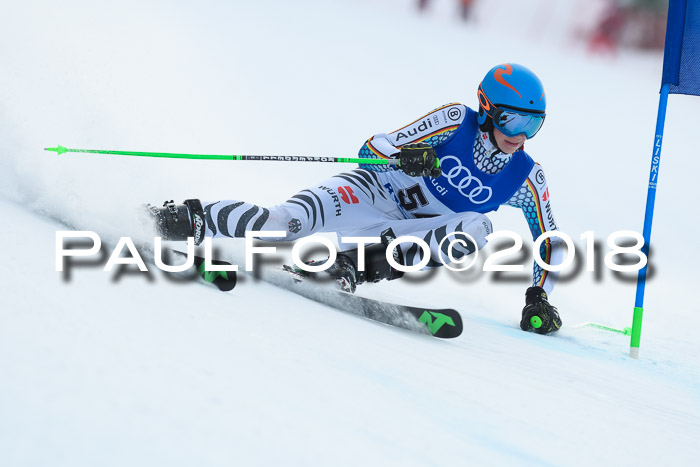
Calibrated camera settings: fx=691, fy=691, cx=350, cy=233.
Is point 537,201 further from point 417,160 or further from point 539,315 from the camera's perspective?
point 417,160

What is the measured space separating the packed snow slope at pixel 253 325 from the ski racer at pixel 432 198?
1.10 ft

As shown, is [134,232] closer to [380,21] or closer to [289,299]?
[289,299]

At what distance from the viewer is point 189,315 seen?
→ 74.3 inches

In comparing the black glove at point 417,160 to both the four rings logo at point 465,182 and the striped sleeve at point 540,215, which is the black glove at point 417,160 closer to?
the four rings logo at point 465,182

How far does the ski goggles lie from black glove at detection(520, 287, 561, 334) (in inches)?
37.4

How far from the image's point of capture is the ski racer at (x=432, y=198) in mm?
2953

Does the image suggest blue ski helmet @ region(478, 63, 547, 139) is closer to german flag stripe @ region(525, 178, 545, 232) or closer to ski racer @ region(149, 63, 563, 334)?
ski racer @ region(149, 63, 563, 334)

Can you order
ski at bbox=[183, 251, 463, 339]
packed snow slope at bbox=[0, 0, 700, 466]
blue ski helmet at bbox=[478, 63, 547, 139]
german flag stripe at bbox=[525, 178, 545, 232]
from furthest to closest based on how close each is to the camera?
german flag stripe at bbox=[525, 178, 545, 232], blue ski helmet at bbox=[478, 63, 547, 139], ski at bbox=[183, 251, 463, 339], packed snow slope at bbox=[0, 0, 700, 466]

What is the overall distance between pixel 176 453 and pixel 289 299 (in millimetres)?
1573

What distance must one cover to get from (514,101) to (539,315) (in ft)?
3.87

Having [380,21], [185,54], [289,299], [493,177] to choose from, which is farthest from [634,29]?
[289,299]

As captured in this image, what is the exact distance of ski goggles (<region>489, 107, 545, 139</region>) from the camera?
308cm

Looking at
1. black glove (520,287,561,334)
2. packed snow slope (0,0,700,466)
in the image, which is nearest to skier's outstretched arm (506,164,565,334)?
black glove (520,287,561,334)

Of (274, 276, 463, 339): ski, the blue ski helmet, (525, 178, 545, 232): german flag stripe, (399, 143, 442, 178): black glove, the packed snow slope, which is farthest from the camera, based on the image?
(525, 178, 545, 232): german flag stripe
